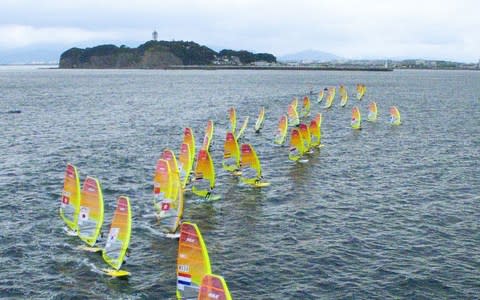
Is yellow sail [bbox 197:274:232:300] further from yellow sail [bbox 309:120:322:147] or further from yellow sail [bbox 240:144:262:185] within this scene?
yellow sail [bbox 309:120:322:147]

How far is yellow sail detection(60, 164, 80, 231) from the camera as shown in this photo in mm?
31297

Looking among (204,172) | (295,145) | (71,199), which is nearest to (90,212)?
(71,199)

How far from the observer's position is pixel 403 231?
3338 centimetres

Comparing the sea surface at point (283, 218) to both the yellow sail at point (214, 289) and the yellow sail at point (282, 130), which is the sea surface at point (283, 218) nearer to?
the yellow sail at point (282, 130)

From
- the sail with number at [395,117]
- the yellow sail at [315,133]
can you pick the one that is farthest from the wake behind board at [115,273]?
the sail with number at [395,117]

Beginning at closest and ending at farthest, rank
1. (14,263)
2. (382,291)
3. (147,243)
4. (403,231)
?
(382,291) → (14,263) → (147,243) → (403,231)

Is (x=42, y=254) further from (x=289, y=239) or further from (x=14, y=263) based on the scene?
(x=289, y=239)

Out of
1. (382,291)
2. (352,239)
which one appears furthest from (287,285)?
(352,239)

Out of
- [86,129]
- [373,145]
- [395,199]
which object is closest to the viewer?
[395,199]

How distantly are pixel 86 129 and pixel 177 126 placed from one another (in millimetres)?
12575

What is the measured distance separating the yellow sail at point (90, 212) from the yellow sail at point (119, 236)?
2.62 meters

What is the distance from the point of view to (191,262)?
22.1m

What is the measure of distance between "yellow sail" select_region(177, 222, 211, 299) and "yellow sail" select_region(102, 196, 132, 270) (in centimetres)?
502

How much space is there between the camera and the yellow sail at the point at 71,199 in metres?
31.3
